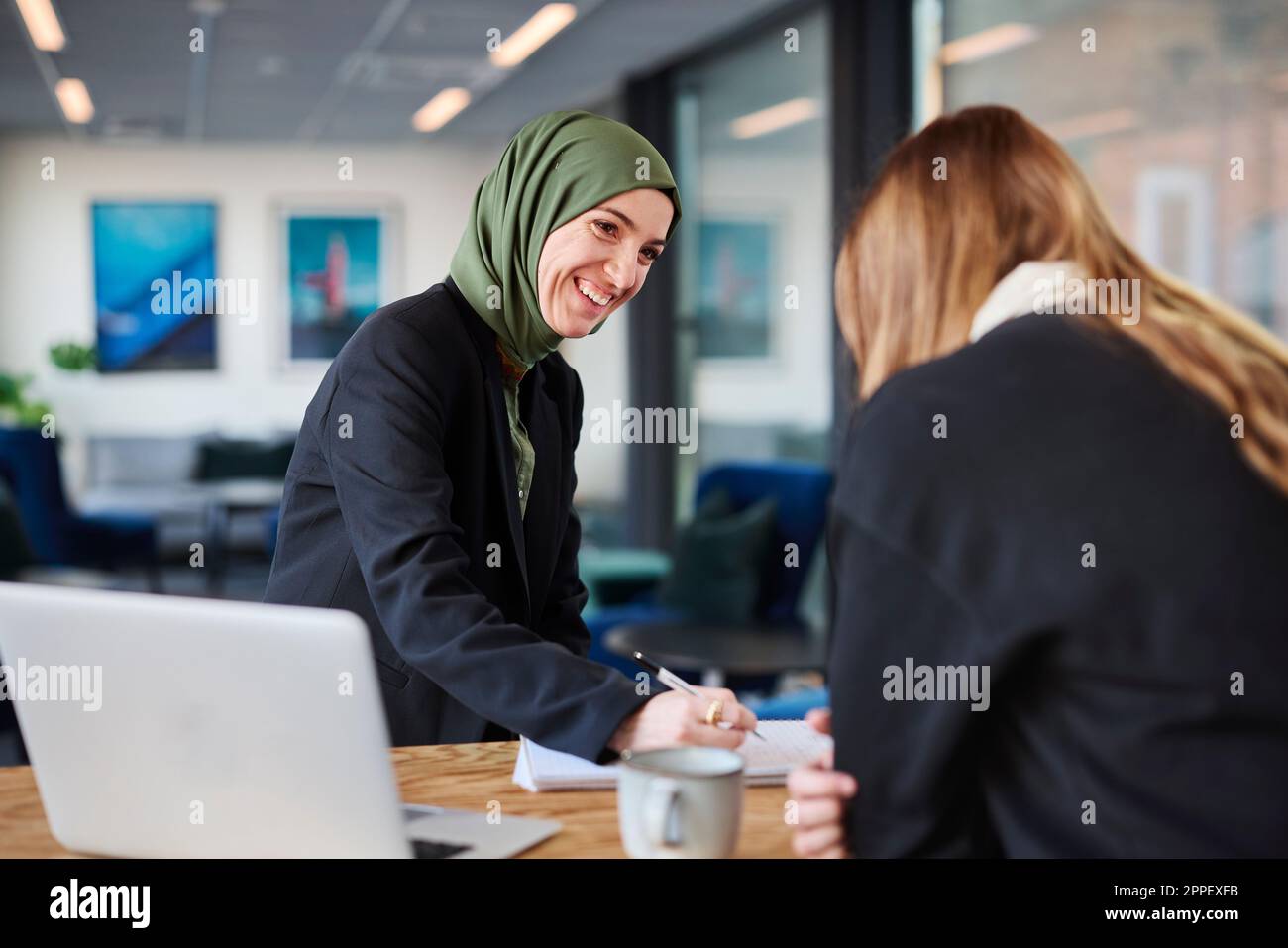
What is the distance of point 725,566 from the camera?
4316 mm

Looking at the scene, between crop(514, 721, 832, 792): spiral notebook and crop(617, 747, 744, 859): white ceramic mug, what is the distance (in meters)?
0.19

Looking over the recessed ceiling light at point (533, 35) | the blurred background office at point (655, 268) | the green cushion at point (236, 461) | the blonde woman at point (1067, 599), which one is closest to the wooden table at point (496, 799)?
the blonde woman at point (1067, 599)

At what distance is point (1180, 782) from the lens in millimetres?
904

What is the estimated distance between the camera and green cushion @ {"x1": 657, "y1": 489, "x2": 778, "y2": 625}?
14.1ft

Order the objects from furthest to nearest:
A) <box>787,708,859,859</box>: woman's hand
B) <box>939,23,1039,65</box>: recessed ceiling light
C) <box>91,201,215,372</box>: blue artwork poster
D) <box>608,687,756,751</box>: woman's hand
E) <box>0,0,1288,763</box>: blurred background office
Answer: <box>91,201,215,372</box>: blue artwork poster < <box>939,23,1039,65</box>: recessed ceiling light < <box>0,0,1288,763</box>: blurred background office < <box>608,687,756,751</box>: woman's hand < <box>787,708,859,859</box>: woman's hand

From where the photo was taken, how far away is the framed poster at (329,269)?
30.3ft

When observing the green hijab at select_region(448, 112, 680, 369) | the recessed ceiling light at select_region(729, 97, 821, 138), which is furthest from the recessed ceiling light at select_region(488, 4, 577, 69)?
the green hijab at select_region(448, 112, 680, 369)

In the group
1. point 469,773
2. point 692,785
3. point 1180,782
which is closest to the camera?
point 1180,782

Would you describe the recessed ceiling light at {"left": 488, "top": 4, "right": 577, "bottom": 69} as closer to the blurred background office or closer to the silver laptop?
the blurred background office

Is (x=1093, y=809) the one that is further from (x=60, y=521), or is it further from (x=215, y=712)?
(x=60, y=521)

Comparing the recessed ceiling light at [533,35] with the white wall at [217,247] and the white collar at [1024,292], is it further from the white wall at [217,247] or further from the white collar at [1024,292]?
the white collar at [1024,292]

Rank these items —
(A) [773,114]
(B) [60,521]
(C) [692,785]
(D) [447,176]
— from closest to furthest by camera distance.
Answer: (C) [692,785]
(A) [773,114]
(B) [60,521]
(D) [447,176]
